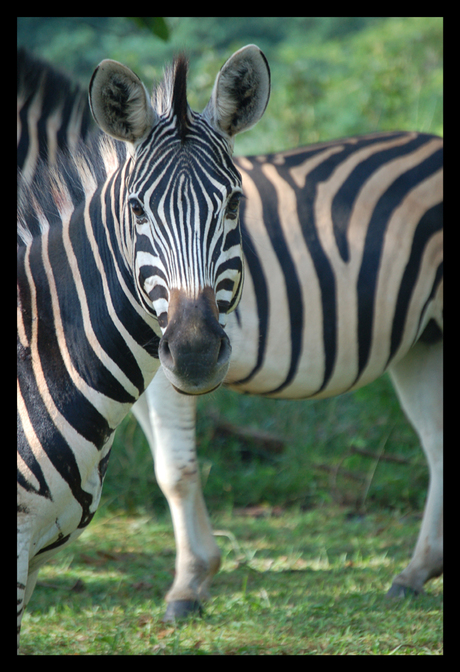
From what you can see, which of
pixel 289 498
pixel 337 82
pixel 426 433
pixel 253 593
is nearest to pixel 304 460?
pixel 289 498

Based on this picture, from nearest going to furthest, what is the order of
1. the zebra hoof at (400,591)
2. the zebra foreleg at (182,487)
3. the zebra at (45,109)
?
the zebra foreleg at (182,487), the zebra hoof at (400,591), the zebra at (45,109)

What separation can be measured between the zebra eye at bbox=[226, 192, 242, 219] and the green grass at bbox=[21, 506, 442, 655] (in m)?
1.92

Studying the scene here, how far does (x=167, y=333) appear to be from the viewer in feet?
5.91

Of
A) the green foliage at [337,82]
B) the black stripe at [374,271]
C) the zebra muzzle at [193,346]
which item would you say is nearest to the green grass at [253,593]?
the black stripe at [374,271]

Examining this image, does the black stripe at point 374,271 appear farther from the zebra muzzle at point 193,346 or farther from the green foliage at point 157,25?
the zebra muzzle at point 193,346

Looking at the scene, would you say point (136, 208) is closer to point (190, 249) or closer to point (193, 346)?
point (190, 249)

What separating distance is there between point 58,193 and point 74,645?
1987 mm

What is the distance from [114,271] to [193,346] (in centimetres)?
53

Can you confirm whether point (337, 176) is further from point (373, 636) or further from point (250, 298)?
point (373, 636)

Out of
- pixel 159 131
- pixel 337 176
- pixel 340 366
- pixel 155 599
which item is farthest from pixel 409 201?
pixel 155 599

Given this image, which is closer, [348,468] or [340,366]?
[340,366]

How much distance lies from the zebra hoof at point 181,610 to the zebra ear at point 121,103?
7.73 ft

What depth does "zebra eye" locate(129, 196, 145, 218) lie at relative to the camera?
1.96 meters

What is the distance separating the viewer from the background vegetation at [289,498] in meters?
3.12
